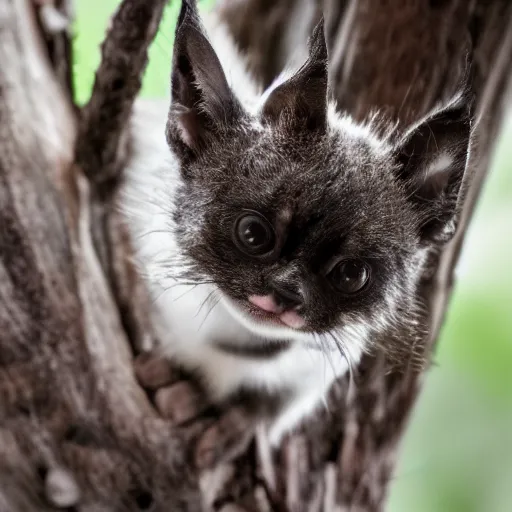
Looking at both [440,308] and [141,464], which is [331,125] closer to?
[440,308]

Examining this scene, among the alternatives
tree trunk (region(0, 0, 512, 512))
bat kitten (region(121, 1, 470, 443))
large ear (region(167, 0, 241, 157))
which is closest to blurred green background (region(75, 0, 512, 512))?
tree trunk (region(0, 0, 512, 512))

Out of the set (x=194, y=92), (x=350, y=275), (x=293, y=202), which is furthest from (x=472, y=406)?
(x=194, y=92)

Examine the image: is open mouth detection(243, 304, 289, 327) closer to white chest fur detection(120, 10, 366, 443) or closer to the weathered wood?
white chest fur detection(120, 10, 366, 443)

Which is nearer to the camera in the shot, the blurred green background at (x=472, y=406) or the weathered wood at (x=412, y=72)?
the weathered wood at (x=412, y=72)

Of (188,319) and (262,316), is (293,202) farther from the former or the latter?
(188,319)

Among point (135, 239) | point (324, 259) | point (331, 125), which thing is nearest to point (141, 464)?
point (135, 239)

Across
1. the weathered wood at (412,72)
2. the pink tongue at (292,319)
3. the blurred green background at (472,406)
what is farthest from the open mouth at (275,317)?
the blurred green background at (472,406)

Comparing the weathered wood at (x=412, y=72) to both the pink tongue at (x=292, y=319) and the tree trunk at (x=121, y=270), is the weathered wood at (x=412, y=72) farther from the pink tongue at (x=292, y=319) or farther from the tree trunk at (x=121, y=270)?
the pink tongue at (x=292, y=319)
